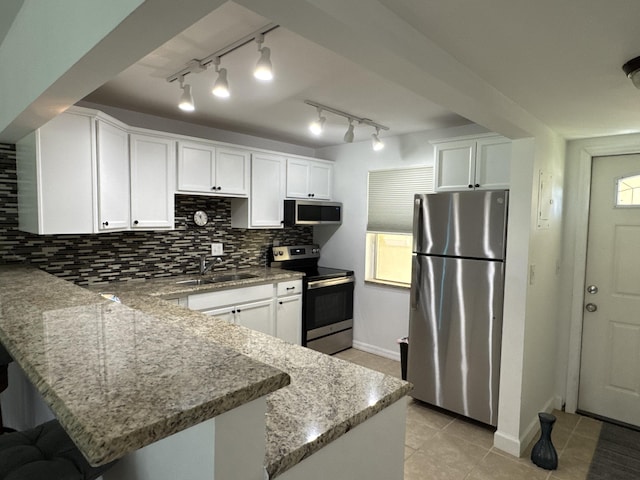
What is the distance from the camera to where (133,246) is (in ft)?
10.5

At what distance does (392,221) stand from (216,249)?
6.03ft

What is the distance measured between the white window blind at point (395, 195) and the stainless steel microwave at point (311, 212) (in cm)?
41

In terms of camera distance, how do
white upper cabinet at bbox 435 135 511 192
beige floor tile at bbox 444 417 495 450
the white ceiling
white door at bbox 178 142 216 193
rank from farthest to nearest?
white door at bbox 178 142 216 193 → white upper cabinet at bbox 435 135 511 192 → beige floor tile at bbox 444 417 495 450 → the white ceiling

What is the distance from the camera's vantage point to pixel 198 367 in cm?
82

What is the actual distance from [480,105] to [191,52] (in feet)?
4.86

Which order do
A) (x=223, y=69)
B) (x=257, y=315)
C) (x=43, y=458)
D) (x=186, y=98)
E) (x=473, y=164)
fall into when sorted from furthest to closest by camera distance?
(x=257, y=315), (x=473, y=164), (x=186, y=98), (x=223, y=69), (x=43, y=458)

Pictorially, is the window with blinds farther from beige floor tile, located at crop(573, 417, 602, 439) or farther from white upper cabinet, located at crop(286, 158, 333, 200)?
beige floor tile, located at crop(573, 417, 602, 439)

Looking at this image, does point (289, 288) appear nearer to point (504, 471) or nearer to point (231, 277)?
point (231, 277)

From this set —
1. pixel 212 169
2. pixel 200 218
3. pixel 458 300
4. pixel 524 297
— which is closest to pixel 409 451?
pixel 458 300

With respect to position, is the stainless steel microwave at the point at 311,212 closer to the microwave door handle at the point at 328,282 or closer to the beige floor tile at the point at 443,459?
the microwave door handle at the point at 328,282

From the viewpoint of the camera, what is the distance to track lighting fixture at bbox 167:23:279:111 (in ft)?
5.52

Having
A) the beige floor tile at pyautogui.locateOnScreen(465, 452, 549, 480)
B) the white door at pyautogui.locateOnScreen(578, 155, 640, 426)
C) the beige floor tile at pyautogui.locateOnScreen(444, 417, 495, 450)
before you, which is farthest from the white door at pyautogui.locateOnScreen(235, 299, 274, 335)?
the white door at pyautogui.locateOnScreen(578, 155, 640, 426)

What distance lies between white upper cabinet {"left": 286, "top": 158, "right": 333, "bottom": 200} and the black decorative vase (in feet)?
9.53

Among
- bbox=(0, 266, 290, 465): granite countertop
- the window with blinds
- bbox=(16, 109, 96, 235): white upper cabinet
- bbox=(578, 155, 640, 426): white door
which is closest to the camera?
bbox=(0, 266, 290, 465): granite countertop
